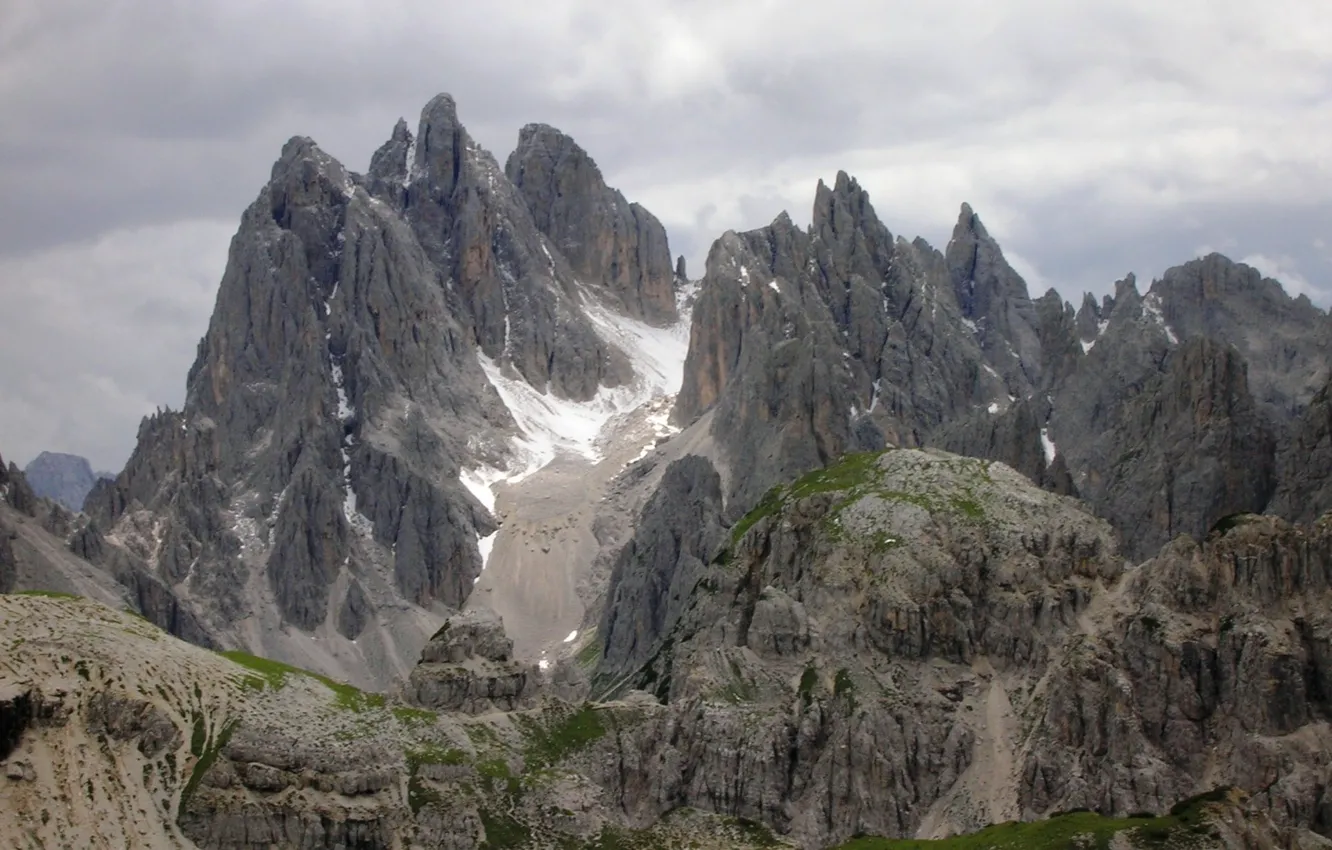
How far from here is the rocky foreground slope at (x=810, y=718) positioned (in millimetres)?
151250

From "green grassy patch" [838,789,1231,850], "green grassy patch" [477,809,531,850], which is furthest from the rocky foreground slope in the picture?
"green grassy patch" [838,789,1231,850]

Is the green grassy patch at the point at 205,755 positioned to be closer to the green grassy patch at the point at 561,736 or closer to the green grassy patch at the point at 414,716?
the green grassy patch at the point at 414,716

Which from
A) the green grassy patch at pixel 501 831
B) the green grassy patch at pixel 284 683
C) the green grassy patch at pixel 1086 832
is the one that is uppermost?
the green grassy patch at pixel 284 683

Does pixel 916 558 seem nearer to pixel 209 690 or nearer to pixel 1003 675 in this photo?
pixel 1003 675

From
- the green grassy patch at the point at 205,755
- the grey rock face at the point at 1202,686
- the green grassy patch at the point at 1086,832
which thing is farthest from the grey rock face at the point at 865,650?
the green grassy patch at the point at 205,755

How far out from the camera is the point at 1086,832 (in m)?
140

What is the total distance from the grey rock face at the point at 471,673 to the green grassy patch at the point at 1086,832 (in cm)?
3739

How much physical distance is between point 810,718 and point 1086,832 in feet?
118

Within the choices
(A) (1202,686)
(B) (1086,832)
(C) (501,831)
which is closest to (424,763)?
(C) (501,831)

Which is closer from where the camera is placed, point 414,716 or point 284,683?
point 414,716

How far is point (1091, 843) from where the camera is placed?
453ft

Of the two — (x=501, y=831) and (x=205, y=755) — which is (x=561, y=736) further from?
(x=205, y=755)

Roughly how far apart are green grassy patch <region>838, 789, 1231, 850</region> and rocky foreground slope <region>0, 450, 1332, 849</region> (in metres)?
0.40

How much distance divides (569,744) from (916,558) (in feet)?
121
